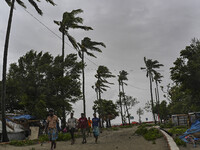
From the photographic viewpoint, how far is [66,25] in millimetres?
20906

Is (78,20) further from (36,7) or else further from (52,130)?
(52,130)

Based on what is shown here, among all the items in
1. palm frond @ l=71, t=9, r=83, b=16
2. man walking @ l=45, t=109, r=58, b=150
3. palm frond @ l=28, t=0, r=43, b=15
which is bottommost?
man walking @ l=45, t=109, r=58, b=150

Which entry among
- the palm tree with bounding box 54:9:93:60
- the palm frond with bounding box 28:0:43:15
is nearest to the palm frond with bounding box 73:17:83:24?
the palm tree with bounding box 54:9:93:60

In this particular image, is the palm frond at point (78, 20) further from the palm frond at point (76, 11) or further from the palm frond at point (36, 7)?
the palm frond at point (36, 7)

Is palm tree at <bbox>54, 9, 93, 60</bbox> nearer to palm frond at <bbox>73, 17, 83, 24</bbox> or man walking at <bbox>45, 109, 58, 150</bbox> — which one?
palm frond at <bbox>73, 17, 83, 24</bbox>

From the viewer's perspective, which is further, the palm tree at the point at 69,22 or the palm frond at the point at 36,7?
the palm tree at the point at 69,22

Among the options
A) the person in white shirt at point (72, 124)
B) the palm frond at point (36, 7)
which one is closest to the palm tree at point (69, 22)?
the palm frond at point (36, 7)

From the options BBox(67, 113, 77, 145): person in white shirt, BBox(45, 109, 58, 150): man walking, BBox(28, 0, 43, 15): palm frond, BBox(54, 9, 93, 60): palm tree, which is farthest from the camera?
BBox(54, 9, 93, 60): palm tree

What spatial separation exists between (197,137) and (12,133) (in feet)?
51.6

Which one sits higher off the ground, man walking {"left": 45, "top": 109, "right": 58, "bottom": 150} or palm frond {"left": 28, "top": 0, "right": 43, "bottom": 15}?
palm frond {"left": 28, "top": 0, "right": 43, "bottom": 15}

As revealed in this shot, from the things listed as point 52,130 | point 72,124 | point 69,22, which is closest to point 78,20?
point 69,22

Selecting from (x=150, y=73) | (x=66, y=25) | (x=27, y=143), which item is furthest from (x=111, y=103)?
(x=27, y=143)

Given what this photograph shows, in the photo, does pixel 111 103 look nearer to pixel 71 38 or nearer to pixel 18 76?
pixel 18 76

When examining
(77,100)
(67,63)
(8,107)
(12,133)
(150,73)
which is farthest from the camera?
(150,73)
